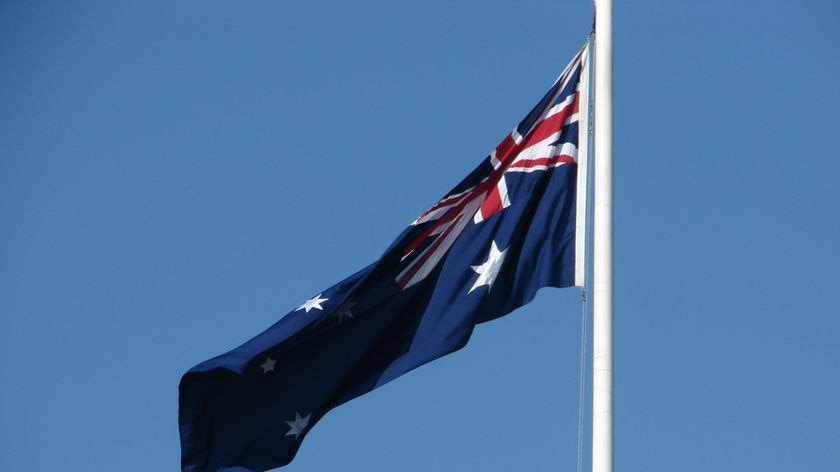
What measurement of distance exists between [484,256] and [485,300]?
571mm

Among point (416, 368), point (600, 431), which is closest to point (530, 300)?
point (416, 368)

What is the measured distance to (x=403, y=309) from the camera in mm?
17453

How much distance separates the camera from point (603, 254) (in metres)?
14.9

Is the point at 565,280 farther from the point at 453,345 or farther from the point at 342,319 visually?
the point at 342,319

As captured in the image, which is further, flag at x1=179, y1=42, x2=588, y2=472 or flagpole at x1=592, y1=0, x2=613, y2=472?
flag at x1=179, y1=42, x2=588, y2=472

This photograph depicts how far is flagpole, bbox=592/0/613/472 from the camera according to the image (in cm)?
1414

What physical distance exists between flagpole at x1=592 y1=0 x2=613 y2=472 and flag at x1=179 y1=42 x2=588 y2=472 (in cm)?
97

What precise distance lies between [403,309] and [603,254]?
11.3 feet

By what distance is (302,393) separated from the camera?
1741 cm

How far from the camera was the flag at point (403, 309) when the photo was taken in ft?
54.9

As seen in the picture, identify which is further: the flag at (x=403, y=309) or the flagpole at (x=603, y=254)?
the flag at (x=403, y=309)

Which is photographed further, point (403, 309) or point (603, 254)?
point (403, 309)

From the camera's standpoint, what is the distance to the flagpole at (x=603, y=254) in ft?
46.4

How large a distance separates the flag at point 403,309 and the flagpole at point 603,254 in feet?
3.17
